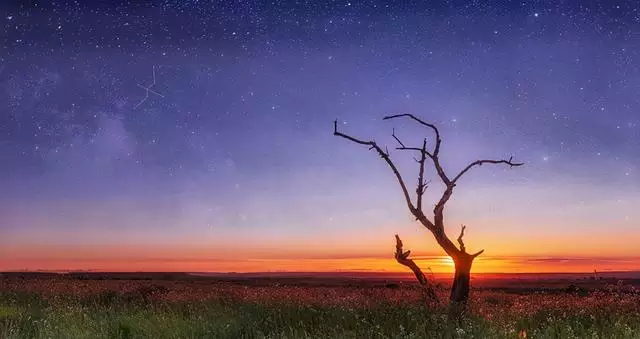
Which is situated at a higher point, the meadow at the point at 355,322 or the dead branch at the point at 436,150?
the dead branch at the point at 436,150

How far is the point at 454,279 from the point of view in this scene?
1399cm

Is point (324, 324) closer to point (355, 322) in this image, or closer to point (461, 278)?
point (355, 322)

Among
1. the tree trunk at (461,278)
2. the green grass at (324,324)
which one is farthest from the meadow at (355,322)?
the tree trunk at (461,278)

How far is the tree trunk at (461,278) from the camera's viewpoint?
13711 mm

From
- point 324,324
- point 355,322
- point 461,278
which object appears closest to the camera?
point 324,324

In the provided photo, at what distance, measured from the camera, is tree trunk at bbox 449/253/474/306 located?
1371 centimetres

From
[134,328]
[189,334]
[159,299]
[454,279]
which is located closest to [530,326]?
[454,279]

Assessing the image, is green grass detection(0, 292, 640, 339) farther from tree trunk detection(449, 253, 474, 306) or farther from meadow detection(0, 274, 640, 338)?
tree trunk detection(449, 253, 474, 306)

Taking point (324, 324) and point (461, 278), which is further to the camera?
point (461, 278)

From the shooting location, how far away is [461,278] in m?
13.9

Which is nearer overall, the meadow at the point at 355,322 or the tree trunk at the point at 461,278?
the meadow at the point at 355,322

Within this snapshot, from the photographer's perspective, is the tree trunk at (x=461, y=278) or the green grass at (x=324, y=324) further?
the tree trunk at (x=461, y=278)

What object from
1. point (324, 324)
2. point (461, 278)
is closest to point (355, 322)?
point (324, 324)

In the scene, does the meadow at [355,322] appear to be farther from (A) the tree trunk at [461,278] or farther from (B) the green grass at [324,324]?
(A) the tree trunk at [461,278]
